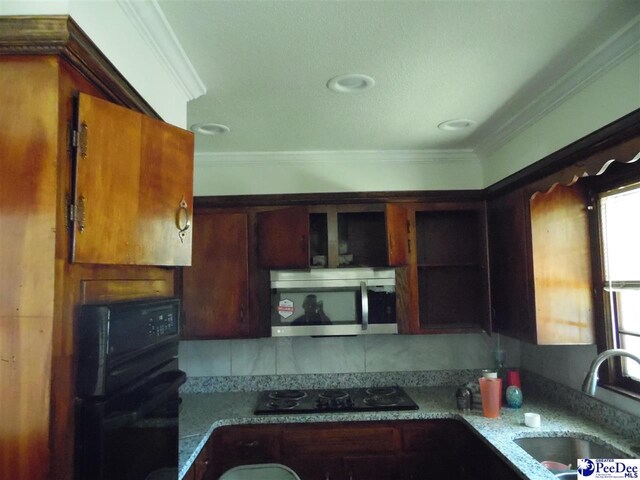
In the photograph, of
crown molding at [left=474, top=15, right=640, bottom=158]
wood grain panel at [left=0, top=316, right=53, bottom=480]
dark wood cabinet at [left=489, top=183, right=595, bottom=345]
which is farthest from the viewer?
dark wood cabinet at [left=489, top=183, right=595, bottom=345]

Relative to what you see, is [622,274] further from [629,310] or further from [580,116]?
[580,116]

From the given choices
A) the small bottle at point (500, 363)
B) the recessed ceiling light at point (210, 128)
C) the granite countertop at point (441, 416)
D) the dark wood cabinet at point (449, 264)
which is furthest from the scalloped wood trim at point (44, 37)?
the small bottle at point (500, 363)

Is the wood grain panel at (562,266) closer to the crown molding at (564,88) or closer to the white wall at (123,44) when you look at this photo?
the crown molding at (564,88)

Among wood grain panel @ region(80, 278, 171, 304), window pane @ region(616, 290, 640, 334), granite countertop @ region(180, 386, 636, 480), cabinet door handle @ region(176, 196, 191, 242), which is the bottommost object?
granite countertop @ region(180, 386, 636, 480)

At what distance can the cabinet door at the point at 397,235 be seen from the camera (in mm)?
2555

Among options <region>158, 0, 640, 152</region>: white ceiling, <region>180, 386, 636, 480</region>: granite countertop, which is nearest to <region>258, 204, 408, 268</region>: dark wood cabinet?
<region>158, 0, 640, 152</region>: white ceiling

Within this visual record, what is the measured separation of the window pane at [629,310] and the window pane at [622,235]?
0.08 meters

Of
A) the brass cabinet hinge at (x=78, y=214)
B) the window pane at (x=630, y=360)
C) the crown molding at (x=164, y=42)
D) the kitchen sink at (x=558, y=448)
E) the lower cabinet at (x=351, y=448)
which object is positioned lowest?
the lower cabinet at (x=351, y=448)

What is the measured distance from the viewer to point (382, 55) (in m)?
1.60

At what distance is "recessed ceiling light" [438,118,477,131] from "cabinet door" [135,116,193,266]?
1.51 meters

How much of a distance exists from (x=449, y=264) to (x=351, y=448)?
1.26 meters

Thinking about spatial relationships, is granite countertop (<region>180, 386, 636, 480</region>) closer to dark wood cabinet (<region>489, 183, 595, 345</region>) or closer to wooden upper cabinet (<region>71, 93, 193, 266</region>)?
dark wood cabinet (<region>489, 183, 595, 345</region>)

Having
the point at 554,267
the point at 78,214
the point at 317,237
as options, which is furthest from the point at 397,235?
the point at 78,214

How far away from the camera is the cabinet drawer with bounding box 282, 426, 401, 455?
7.77ft
